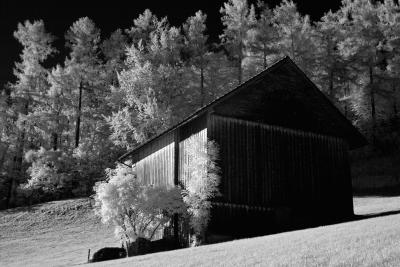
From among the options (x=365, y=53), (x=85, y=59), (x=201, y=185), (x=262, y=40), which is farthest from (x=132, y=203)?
(x=365, y=53)

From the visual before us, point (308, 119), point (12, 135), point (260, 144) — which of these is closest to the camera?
point (260, 144)

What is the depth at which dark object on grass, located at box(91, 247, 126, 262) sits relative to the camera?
2641 centimetres

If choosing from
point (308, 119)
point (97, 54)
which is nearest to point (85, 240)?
point (308, 119)

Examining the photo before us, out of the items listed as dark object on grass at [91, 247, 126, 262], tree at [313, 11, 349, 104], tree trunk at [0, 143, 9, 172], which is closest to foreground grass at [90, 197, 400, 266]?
dark object on grass at [91, 247, 126, 262]

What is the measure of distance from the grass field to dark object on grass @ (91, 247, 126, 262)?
3.69ft

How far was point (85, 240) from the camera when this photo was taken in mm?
35781

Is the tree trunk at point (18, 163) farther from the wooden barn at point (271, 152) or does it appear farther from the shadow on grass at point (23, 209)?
the wooden barn at point (271, 152)

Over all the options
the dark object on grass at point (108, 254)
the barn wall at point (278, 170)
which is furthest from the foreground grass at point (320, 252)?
the barn wall at point (278, 170)

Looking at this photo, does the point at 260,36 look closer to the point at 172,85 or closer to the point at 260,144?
the point at 172,85

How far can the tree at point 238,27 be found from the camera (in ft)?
180

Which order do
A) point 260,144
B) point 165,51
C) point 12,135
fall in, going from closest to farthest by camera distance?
point 260,144
point 165,51
point 12,135

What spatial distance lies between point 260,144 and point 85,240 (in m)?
13.8

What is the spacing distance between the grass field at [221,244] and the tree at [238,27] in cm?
2143

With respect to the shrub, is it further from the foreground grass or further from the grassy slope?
the foreground grass
